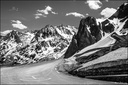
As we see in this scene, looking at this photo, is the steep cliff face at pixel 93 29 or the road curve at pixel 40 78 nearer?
the road curve at pixel 40 78

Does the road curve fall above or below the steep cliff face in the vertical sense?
below

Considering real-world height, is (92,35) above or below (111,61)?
above

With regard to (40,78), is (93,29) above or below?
above

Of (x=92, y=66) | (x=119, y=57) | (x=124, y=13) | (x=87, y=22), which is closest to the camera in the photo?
(x=119, y=57)

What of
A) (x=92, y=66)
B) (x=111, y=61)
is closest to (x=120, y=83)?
(x=111, y=61)

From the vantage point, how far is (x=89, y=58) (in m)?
20.5

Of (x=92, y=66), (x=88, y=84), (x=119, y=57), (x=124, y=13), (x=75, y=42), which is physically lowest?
(x=88, y=84)

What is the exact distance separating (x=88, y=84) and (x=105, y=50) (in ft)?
29.8

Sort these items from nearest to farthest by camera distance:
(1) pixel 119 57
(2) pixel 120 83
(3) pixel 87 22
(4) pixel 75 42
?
(2) pixel 120 83, (1) pixel 119 57, (4) pixel 75 42, (3) pixel 87 22

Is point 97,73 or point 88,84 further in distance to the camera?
point 97,73

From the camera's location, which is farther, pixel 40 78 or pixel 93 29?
pixel 93 29

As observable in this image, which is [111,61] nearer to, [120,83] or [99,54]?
[120,83]

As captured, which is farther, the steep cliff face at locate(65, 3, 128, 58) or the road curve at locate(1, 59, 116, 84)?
the steep cliff face at locate(65, 3, 128, 58)

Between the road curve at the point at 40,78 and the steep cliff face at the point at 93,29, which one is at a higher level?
the steep cliff face at the point at 93,29
